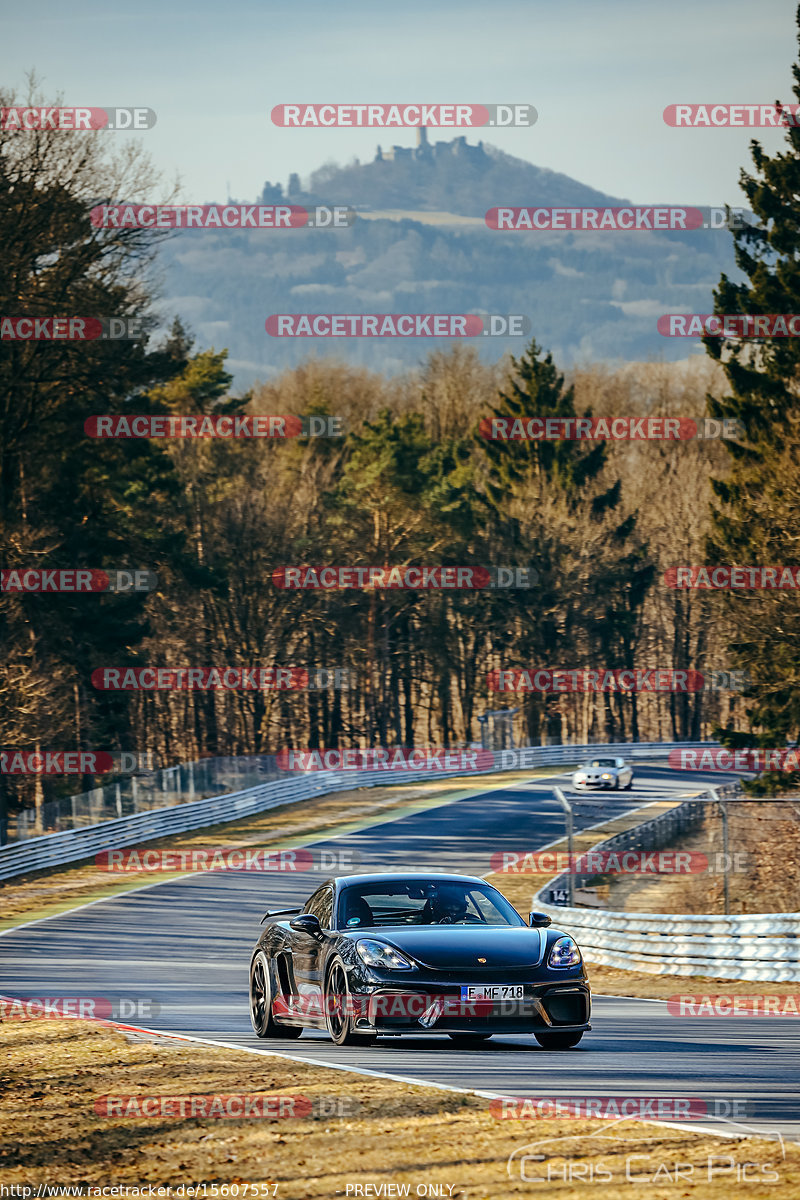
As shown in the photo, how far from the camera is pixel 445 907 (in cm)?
1150

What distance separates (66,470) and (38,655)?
6.03 meters

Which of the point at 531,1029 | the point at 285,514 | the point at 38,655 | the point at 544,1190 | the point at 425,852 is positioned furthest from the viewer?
the point at 285,514

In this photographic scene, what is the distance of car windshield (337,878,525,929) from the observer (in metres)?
11.4

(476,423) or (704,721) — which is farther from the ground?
(476,423)

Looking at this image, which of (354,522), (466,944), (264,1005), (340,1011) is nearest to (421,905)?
(466,944)

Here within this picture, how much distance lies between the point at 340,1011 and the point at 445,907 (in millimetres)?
1219

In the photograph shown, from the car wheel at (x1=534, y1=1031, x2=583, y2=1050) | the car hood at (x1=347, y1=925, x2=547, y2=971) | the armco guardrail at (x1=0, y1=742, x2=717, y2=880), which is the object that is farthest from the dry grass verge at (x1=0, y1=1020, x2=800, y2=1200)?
the armco guardrail at (x1=0, y1=742, x2=717, y2=880)

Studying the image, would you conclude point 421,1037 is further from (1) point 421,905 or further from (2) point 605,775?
(2) point 605,775

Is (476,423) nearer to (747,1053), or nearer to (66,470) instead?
(66,470)

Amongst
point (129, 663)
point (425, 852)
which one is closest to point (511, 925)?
point (425, 852)

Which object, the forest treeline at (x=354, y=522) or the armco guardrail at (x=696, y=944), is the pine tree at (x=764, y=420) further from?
the armco guardrail at (x=696, y=944)

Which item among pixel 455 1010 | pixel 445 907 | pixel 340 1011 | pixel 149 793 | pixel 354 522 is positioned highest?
pixel 354 522

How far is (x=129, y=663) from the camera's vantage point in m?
57.3

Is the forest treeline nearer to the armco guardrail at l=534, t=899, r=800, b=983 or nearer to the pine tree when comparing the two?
the pine tree
